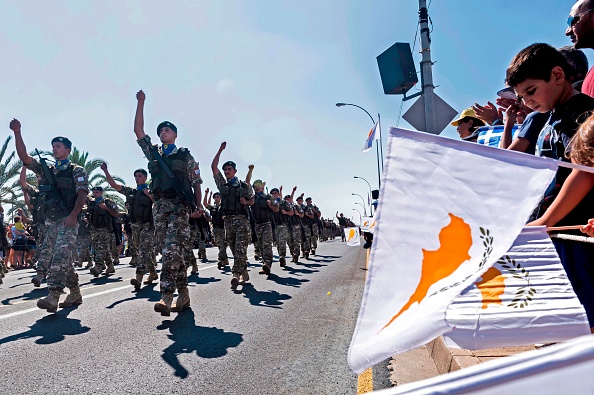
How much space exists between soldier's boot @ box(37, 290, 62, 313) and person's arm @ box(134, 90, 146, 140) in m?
2.17

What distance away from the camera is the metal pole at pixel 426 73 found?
721 cm

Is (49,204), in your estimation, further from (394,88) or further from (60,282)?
(394,88)

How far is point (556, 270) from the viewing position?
1.72 m

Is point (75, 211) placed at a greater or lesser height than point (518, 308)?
greater

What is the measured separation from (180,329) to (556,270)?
12.8 feet

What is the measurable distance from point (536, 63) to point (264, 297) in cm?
542

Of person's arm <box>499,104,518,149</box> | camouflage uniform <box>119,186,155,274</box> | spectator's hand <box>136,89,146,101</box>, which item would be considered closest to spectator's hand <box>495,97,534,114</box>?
person's arm <box>499,104,518,149</box>

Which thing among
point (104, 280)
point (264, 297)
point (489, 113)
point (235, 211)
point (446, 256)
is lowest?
point (264, 297)

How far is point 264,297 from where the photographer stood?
22.7ft

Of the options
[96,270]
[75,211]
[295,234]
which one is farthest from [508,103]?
[295,234]

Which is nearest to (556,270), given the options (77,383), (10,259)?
(77,383)

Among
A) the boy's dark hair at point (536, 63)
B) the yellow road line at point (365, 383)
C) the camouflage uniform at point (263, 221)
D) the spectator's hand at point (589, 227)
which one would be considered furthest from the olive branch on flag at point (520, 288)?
the camouflage uniform at point (263, 221)

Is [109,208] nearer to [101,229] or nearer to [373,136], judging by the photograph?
[101,229]

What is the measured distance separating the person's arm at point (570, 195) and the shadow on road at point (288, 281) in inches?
257
